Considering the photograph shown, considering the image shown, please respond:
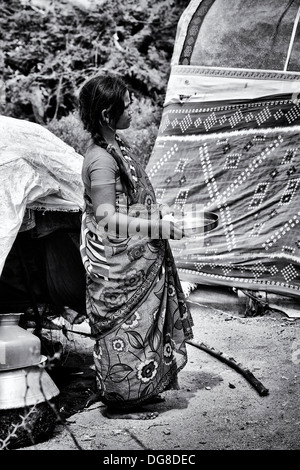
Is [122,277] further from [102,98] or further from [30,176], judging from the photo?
[102,98]

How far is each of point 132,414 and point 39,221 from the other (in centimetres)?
131

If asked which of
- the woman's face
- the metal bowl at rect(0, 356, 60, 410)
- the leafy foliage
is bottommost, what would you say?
the metal bowl at rect(0, 356, 60, 410)

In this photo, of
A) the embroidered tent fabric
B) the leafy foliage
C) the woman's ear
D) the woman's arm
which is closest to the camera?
the woman's arm

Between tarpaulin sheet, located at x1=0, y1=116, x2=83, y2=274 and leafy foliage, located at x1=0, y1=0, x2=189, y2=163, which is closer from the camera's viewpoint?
tarpaulin sheet, located at x1=0, y1=116, x2=83, y2=274

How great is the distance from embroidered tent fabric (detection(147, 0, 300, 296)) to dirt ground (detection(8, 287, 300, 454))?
62 cm

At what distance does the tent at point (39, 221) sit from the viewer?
338 centimetres

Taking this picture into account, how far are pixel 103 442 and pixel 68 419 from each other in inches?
15.5

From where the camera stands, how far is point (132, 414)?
3529 millimetres

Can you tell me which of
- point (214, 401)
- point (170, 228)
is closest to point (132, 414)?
point (214, 401)

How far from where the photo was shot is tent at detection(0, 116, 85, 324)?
133 inches

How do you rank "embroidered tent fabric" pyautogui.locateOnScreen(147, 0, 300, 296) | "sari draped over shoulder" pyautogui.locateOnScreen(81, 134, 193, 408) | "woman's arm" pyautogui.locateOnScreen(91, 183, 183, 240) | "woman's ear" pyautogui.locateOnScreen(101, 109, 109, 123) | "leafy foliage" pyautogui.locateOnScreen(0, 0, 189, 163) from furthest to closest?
"leafy foliage" pyautogui.locateOnScreen(0, 0, 189, 163) < "embroidered tent fabric" pyautogui.locateOnScreen(147, 0, 300, 296) < "sari draped over shoulder" pyautogui.locateOnScreen(81, 134, 193, 408) < "woman's ear" pyautogui.locateOnScreen(101, 109, 109, 123) < "woman's arm" pyautogui.locateOnScreen(91, 183, 183, 240)

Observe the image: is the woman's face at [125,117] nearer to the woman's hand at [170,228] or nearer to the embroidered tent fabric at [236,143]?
the woman's hand at [170,228]

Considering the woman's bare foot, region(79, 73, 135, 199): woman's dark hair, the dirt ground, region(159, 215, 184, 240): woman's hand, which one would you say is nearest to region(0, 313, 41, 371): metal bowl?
the dirt ground

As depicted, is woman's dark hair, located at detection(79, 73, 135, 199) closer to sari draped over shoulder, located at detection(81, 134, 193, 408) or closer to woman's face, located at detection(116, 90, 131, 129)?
woman's face, located at detection(116, 90, 131, 129)
